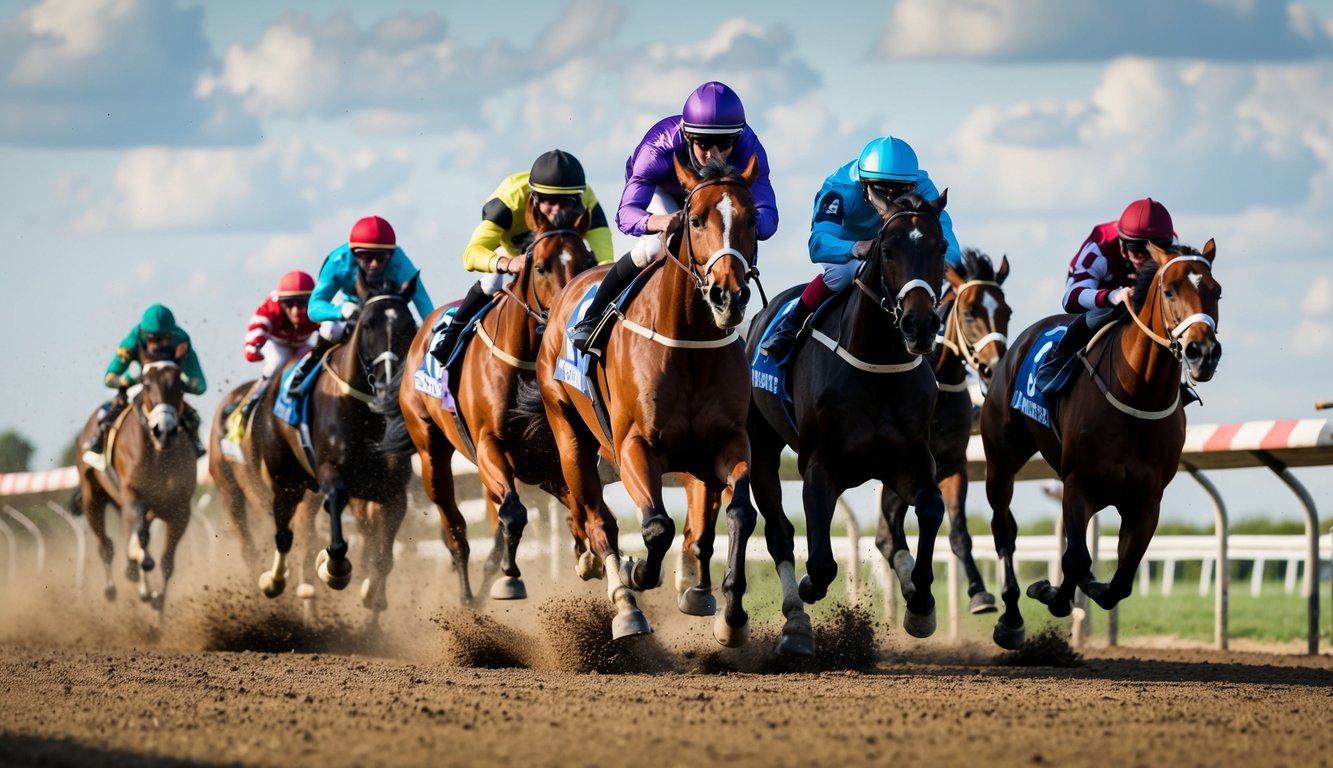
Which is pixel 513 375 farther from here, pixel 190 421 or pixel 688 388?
pixel 190 421

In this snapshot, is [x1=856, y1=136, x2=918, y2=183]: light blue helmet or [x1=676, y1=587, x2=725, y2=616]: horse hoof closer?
[x1=676, y1=587, x2=725, y2=616]: horse hoof

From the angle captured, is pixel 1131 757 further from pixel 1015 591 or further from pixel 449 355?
pixel 449 355

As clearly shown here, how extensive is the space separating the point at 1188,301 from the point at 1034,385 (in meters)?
1.60

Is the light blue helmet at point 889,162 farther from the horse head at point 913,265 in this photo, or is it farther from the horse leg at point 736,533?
the horse leg at point 736,533

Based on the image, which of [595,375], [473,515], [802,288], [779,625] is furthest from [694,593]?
[473,515]

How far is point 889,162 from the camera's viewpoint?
8.52m

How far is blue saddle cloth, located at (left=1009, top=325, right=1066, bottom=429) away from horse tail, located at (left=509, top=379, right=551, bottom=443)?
2.57m

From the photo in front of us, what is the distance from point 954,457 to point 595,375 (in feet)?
9.13

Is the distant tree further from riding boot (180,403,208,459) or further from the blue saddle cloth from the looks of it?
the blue saddle cloth

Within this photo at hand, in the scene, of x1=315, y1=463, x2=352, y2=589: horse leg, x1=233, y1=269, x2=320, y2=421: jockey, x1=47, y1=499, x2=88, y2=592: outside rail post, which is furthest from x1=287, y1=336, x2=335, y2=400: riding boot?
x1=47, y1=499, x2=88, y2=592: outside rail post

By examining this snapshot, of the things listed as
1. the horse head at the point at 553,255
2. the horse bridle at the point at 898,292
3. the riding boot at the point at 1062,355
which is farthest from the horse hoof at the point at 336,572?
the riding boot at the point at 1062,355

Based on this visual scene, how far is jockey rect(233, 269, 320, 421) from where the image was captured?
571 inches

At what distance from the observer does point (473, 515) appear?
1577cm

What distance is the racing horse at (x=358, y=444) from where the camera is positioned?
36.8 feet
